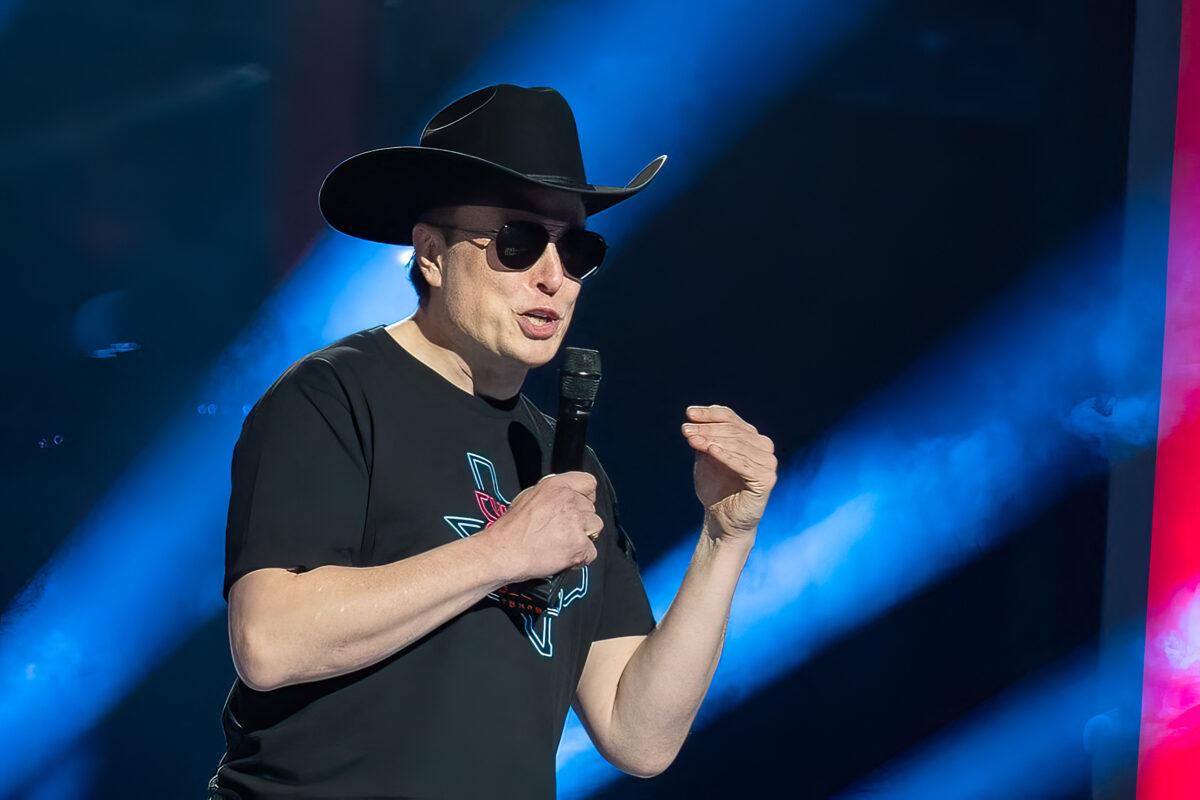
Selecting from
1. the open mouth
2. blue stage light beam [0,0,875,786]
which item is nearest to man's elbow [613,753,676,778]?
the open mouth

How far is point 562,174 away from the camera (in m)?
1.90

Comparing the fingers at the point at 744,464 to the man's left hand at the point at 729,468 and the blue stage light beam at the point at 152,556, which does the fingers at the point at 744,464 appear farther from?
the blue stage light beam at the point at 152,556

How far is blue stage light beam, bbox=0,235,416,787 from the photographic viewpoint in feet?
9.83

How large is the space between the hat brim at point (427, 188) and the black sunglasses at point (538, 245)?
48 mm

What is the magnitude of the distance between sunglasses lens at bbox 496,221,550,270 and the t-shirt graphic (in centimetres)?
31

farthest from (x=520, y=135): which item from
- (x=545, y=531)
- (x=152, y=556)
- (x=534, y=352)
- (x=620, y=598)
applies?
(x=152, y=556)

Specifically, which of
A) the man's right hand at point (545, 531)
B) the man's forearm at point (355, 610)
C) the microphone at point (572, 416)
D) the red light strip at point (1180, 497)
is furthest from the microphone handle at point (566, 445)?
the red light strip at point (1180, 497)

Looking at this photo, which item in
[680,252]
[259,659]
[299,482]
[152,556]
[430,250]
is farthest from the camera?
[680,252]

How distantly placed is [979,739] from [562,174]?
8.25 ft

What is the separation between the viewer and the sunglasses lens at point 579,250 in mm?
1855

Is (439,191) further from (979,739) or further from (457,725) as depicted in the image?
(979,739)

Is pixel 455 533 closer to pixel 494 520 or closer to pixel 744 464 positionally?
pixel 494 520

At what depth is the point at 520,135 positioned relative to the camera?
73.9 inches

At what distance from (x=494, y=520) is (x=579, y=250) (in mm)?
452
